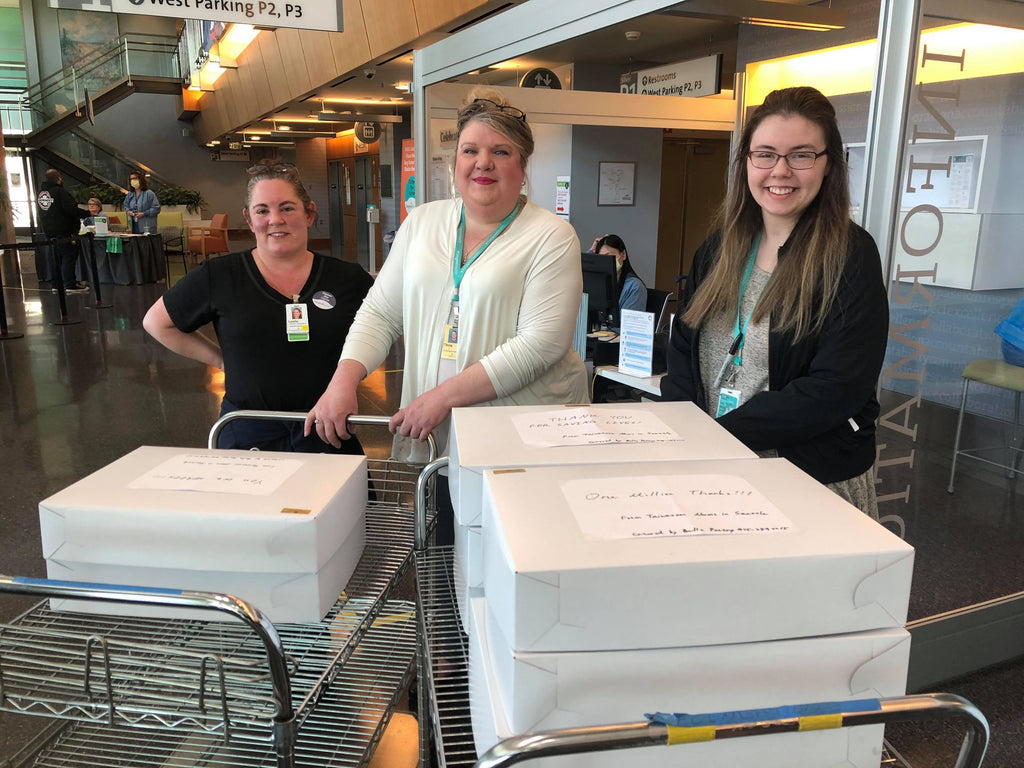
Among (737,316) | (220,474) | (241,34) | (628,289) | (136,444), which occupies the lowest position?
(136,444)

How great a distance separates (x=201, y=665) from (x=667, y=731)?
2.09 feet

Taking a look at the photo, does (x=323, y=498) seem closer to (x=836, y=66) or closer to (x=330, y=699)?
(x=330, y=699)

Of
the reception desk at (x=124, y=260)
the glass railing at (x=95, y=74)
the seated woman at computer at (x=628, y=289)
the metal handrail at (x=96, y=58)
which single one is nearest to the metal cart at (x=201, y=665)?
the seated woman at computer at (x=628, y=289)

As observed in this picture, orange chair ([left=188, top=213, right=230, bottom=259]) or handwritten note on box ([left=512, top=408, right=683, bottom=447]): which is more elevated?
handwritten note on box ([left=512, top=408, right=683, bottom=447])

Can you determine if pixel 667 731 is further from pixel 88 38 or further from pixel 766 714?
pixel 88 38

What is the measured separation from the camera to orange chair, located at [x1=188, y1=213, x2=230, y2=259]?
16.6 metres

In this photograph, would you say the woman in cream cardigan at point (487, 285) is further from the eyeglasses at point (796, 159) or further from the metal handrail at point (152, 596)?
the metal handrail at point (152, 596)

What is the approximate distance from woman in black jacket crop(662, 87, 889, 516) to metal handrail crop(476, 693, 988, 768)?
71 cm

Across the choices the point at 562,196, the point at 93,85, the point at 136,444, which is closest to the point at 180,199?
the point at 93,85

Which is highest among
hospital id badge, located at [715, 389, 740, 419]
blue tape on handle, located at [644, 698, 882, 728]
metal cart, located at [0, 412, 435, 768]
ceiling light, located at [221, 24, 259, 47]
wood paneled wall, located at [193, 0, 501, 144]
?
ceiling light, located at [221, 24, 259, 47]

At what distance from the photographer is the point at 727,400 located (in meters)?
1.58

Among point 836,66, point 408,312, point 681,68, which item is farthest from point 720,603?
point 681,68

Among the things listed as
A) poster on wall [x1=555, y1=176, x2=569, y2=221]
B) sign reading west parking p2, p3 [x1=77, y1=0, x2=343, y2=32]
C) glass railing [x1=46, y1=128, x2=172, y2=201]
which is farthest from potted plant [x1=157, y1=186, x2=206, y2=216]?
sign reading west parking p2, p3 [x1=77, y1=0, x2=343, y2=32]

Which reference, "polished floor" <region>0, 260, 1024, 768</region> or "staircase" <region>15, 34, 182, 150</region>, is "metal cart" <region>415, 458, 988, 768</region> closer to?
"polished floor" <region>0, 260, 1024, 768</region>
